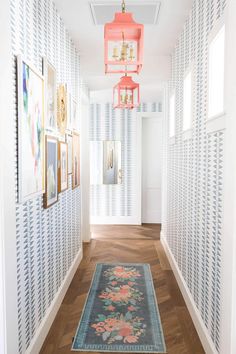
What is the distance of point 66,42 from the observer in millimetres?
3590

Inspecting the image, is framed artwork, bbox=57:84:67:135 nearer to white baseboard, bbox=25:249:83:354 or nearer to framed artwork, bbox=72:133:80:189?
framed artwork, bbox=72:133:80:189

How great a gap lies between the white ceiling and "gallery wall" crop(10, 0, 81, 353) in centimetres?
15

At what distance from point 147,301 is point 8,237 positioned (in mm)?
2018

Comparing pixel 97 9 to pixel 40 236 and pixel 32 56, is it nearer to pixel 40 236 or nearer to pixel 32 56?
pixel 32 56

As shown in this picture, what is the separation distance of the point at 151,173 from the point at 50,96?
16.0ft

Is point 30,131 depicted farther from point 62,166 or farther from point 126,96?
point 126,96

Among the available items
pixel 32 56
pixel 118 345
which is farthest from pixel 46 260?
pixel 32 56

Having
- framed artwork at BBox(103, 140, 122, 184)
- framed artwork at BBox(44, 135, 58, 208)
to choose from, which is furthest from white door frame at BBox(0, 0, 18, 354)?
framed artwork at BBox(103, 140, 122, 184)

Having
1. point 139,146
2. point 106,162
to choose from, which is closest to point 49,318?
point 106,162

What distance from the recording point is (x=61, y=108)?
3.12 meters

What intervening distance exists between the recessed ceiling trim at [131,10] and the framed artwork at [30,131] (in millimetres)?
1054

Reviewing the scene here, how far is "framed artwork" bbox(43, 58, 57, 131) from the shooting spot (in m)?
2.56
